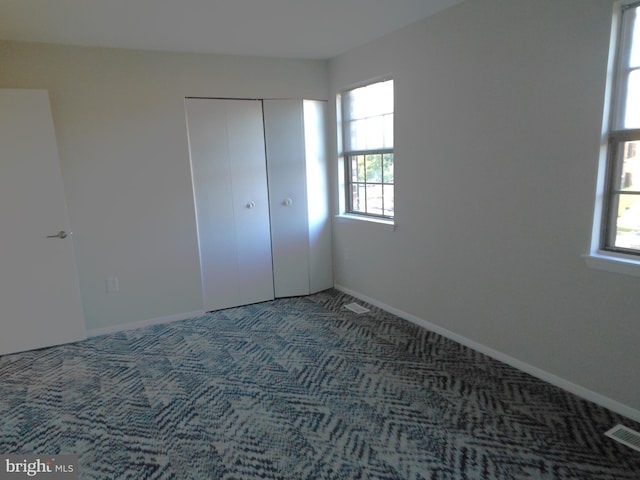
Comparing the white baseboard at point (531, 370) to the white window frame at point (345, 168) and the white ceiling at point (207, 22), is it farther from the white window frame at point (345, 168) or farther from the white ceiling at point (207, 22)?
the white ceiling at point (207, 22)

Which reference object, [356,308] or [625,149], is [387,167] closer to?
[356,308]

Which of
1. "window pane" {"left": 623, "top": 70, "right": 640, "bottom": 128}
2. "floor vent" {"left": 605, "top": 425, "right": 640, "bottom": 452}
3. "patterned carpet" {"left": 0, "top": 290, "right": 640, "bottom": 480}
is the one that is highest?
"window pane" {"left": 623, "top": 70, "right": 640, "bottom": 128}

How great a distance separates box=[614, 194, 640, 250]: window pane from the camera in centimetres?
227

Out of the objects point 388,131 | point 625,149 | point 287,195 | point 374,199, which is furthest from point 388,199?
point 625,149

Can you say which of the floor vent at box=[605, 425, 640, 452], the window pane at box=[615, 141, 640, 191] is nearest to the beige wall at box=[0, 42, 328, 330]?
the window pane at box=[615, 141, 640, 191]

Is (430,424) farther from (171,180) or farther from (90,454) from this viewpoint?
(171,180)

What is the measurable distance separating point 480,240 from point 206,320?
259 centimetres

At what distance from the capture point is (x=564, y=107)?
7.89 ft

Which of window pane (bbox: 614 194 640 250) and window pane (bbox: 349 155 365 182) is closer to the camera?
window pane (bbox: 614 194 640 250)

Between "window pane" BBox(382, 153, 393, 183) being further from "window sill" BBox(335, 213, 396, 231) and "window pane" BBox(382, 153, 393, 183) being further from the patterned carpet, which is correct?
the patterned carpet

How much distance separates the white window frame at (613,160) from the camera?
2184 mm

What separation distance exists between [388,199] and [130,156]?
7.83 ft

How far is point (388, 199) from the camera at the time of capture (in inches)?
159

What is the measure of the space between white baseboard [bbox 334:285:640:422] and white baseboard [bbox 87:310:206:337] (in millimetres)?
1906
